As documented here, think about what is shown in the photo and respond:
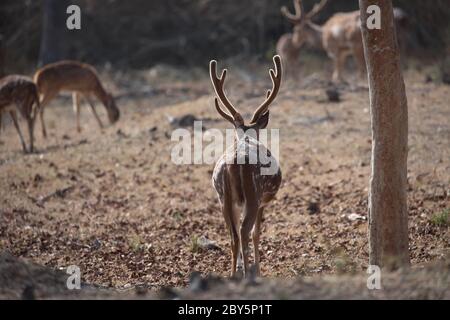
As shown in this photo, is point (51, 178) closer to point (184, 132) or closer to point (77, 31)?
point (184, 132)

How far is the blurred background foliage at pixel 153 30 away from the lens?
24.4 m

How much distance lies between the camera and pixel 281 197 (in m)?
12.0

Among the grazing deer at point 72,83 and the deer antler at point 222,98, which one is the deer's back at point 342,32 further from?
the deer antler at point 222,98

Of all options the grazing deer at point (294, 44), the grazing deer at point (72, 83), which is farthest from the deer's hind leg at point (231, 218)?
the grazing deer at point (294, 44)

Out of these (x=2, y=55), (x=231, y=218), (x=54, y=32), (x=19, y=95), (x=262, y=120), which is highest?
(x=54, y=32)

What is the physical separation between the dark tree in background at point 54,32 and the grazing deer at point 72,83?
175 inches

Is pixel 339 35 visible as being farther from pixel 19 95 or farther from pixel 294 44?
pixel 19 95

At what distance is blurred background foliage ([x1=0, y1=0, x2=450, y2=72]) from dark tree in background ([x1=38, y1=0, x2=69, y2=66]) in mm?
132

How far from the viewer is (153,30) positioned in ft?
85.3

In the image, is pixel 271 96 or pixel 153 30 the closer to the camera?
pixel 271 96

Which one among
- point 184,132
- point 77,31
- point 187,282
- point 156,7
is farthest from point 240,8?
point 187,282

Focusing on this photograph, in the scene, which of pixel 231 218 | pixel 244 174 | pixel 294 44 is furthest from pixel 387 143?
pixel 294 44

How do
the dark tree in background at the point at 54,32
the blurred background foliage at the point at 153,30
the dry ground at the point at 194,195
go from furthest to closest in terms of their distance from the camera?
the blurred background foliage at the point at 153,30 < the dark tree in background at the point at 54,32 < the dry ground at the point at 194,195

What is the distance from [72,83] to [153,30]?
809 centimetres
